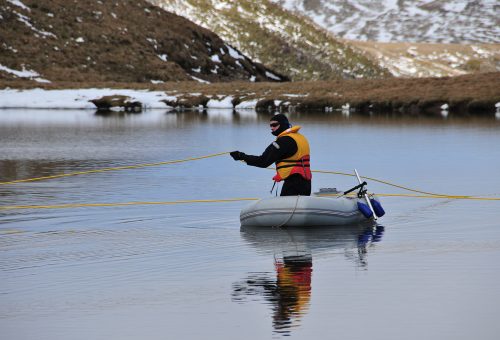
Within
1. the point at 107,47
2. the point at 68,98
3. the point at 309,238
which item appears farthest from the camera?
the point at 107,47

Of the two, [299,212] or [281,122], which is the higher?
[281,122]

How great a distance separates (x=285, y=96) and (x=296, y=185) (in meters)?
73.6

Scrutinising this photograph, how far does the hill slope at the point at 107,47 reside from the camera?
428ft

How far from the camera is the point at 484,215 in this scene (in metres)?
22.0

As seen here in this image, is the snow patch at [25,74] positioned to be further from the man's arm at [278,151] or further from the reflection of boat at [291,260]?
the reflection of boat at [291,260]

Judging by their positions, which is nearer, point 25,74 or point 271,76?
point 25,74

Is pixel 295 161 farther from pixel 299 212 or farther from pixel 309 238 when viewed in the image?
pixel 309 238

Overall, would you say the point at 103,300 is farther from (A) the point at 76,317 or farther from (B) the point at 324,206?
(B) the point at 324,206

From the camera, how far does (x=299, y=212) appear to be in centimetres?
1958

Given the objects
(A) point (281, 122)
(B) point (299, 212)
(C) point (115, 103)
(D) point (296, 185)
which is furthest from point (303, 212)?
(C) point (115, 103)

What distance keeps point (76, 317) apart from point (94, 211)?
10356 millimetres

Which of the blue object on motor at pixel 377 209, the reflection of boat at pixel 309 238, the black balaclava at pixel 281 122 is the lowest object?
the reflection of boat at pixel 309 238

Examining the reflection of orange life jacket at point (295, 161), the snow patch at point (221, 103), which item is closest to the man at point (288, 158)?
the reflection of orange life jacket at point (295, 161)

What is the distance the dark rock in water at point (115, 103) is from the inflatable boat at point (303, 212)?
76.2 m
